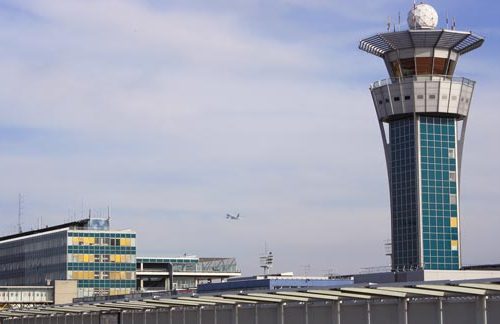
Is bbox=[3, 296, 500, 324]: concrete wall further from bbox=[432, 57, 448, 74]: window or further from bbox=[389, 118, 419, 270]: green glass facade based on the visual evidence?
bbox=[432, 57, 448, 74]: window

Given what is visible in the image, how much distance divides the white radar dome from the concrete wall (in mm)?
95356

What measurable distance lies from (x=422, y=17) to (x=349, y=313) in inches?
4398

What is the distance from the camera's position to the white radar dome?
16000 centimetres

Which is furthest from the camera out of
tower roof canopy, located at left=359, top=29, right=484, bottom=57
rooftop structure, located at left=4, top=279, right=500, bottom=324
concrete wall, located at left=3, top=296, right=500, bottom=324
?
tower roof canopy, located at left=359, top=29, right=484, bottom=57

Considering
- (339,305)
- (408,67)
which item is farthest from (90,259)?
(339,305)

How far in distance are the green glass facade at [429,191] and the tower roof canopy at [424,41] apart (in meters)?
11.0

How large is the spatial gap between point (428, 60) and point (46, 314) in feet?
281

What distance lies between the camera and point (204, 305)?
67188 millimetres

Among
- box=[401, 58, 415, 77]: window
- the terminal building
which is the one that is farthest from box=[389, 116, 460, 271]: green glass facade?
the terminal building

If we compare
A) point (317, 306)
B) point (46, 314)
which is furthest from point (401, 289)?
point (46, 314)

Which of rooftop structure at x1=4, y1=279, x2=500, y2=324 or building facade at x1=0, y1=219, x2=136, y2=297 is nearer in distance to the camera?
rooftop structure at x1=4, y1=279, x2=500, y2=324

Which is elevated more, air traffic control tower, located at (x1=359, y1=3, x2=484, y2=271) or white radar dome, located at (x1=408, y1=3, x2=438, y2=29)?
white radar dome, located at (x1=408, y1=3, x2=438, y2=29)

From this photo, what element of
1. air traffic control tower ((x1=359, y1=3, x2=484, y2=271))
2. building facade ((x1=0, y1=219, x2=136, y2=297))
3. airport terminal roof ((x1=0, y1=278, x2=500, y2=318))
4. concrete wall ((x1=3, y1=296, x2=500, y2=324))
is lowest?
concrete wall ((x1=3, y1=296, x2=500, y2=324))

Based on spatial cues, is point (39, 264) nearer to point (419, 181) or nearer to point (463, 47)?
point (419, 181)
